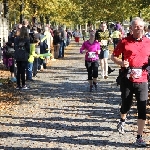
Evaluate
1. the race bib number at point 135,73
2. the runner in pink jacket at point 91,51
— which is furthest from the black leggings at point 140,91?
the runner in pink jacket at point 91,51

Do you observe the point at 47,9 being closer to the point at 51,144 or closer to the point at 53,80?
the point at 53,80

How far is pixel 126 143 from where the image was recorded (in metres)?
7.12

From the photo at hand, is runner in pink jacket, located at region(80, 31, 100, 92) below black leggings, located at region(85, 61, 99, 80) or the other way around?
the other way around

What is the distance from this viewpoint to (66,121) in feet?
28.9

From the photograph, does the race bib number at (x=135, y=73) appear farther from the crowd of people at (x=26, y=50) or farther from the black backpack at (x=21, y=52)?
the black backpack at (x=21, y=52)

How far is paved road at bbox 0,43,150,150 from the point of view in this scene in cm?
715

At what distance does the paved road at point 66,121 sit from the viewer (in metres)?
7.15

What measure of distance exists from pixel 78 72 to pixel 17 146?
1107cm

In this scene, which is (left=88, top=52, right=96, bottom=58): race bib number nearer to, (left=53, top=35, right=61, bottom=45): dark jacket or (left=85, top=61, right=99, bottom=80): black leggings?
(left=85, top=61, right=99, bottom=80): black leggings

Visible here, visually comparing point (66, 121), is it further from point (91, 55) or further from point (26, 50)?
point (26, 50)

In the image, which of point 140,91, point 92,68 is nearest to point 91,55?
point 92,68

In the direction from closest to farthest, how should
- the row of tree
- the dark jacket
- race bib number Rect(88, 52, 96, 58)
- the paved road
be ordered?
1. the paved road
2. race bib number Rect(88, 52, 96, 58)
3. the dark jacket
4. the row of tree

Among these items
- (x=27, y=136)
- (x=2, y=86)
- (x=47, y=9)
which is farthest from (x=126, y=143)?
(x=47, y=9)

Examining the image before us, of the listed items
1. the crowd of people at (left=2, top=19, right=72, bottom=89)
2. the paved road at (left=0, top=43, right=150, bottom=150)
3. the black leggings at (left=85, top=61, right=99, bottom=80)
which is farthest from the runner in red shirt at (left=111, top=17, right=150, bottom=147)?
the crowd of people at (left=2, top=19, right=72, bottom=89)
